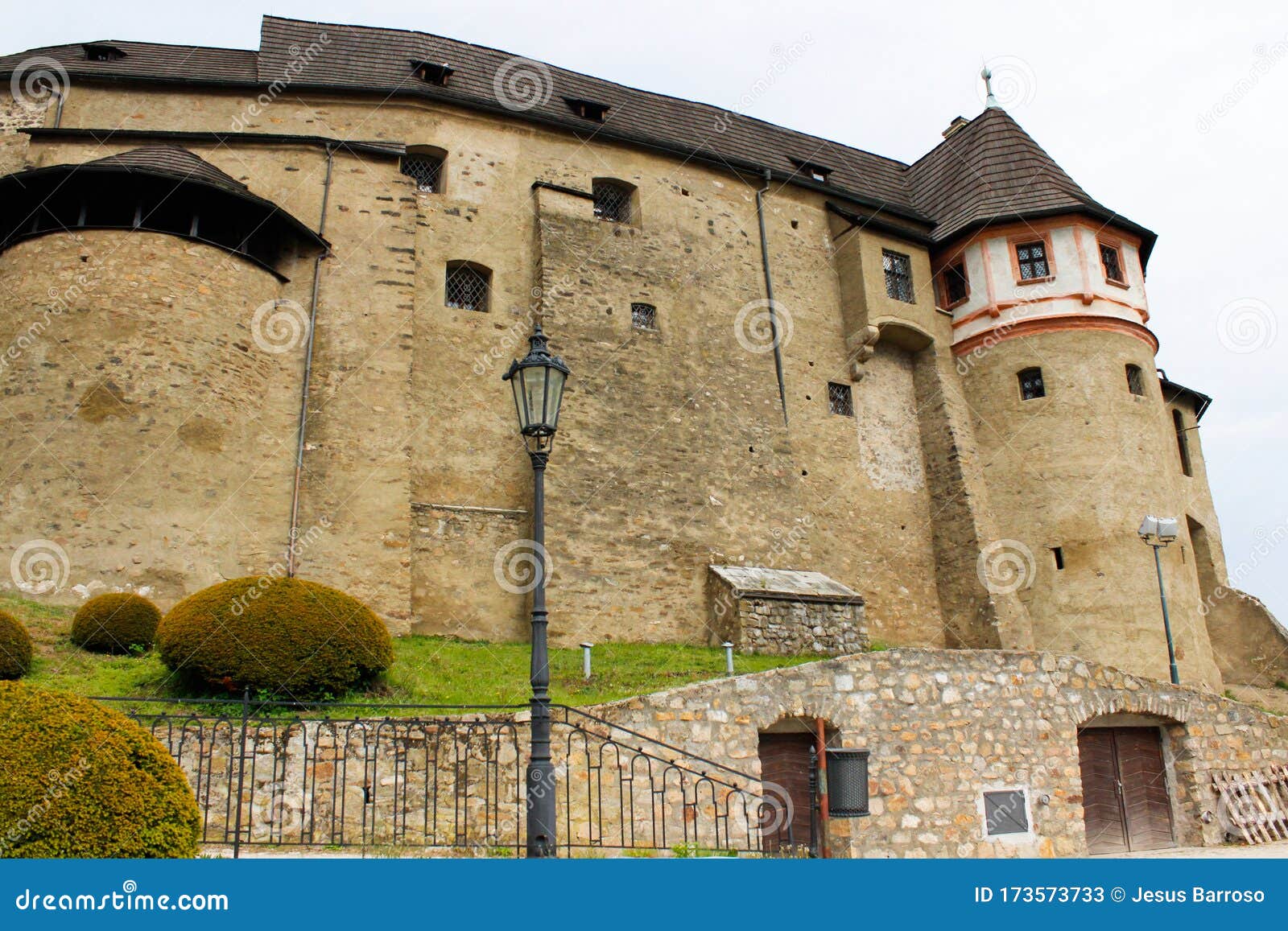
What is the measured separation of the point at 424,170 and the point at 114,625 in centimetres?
1176

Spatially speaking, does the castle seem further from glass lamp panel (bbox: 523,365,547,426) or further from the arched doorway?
glass lamp panel (bbox: 523,365,547,426)

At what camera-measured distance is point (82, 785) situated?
19.7ft

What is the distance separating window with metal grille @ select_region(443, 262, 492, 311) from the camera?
2045 centimetres

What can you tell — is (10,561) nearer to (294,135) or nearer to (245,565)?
(245,565)

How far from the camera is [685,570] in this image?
19578 mm

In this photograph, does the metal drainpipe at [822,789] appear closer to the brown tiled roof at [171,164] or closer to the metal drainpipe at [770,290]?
the metal drainpipe at [770,290]

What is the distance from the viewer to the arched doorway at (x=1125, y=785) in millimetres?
13797

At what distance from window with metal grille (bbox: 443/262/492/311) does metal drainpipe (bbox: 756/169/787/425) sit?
674cm

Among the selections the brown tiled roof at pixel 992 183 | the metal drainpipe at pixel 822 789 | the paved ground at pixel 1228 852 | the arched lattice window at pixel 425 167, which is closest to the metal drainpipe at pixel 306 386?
the arched lattice window at pixel 425 167

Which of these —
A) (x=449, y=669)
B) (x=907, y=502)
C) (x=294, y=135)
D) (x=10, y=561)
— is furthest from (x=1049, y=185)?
(x=10, y=561)

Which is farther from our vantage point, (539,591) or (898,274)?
(898,274)

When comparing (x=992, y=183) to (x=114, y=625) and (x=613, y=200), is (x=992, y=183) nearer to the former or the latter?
(x=613, y=200)

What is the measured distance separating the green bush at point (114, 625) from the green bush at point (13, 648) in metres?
1.24

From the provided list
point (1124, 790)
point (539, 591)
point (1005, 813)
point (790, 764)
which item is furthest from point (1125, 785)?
point (539, 591)
